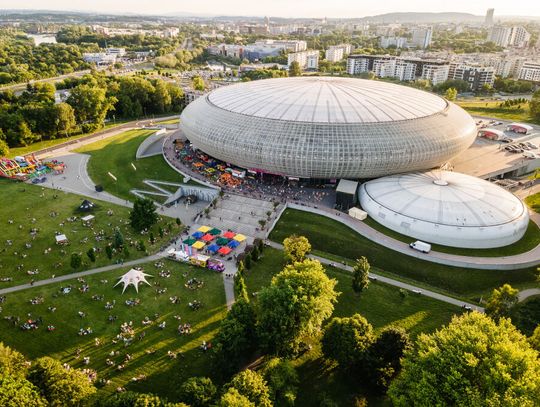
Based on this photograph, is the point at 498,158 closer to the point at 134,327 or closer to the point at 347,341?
the point at 347,341

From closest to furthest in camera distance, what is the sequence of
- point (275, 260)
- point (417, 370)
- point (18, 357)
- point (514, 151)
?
point (417, 370)
point (18, 357)
point (275, 260)
point (514, 151)

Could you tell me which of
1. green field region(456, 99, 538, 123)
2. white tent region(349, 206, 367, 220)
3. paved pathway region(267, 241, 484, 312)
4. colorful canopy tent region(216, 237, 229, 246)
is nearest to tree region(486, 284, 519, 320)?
paved pathway region(267, 241, 484, 312)

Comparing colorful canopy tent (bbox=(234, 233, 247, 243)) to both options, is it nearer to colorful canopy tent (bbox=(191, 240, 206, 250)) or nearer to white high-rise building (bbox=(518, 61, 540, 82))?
colorful canopy tent (bbox=(191, 240, 206, 250))

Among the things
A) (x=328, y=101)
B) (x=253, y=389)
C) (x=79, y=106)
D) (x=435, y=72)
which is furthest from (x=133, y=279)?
(x=435, y=72)

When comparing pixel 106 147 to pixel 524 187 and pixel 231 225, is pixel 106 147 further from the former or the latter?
pixel 524 187

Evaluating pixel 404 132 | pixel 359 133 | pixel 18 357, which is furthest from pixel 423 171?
pixel 18 357
